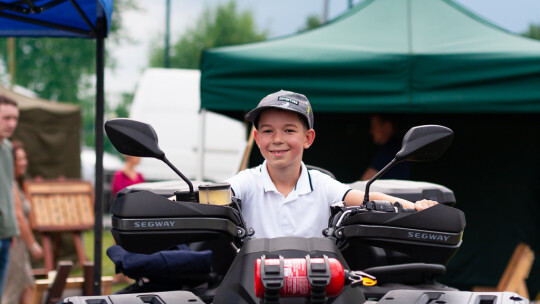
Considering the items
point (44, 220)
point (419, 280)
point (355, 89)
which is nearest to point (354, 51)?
point (355, 89)

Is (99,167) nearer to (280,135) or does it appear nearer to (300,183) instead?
(300,183)

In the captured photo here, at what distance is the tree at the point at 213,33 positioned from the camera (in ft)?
152

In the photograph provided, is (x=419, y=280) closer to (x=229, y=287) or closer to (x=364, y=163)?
(x=229, y=287)

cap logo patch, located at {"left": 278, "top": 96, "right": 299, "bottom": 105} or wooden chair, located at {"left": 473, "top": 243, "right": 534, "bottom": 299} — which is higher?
cap logo patch, located at {"left": 278, "top": 96, "right": 299, "bottom": 105}

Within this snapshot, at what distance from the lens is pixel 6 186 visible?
5.99m

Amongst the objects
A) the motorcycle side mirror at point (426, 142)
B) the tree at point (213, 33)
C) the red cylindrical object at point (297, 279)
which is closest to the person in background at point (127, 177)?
the motorcycle side mirror at point (426, 142)

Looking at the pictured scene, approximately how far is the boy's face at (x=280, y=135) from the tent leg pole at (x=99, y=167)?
2429 mm

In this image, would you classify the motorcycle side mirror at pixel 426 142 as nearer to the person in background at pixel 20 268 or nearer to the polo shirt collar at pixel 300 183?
the polo shirt collar at pixel 300 183

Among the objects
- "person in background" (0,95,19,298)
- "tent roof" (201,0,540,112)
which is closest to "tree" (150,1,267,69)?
"tent roof" (201,0,540,112)

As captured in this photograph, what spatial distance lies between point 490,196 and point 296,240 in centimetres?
649

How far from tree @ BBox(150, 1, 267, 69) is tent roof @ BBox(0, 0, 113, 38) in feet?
133

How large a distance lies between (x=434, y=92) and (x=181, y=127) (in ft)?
31.8

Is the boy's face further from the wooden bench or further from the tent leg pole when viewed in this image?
the wooden bench

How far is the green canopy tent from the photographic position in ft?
21.3
